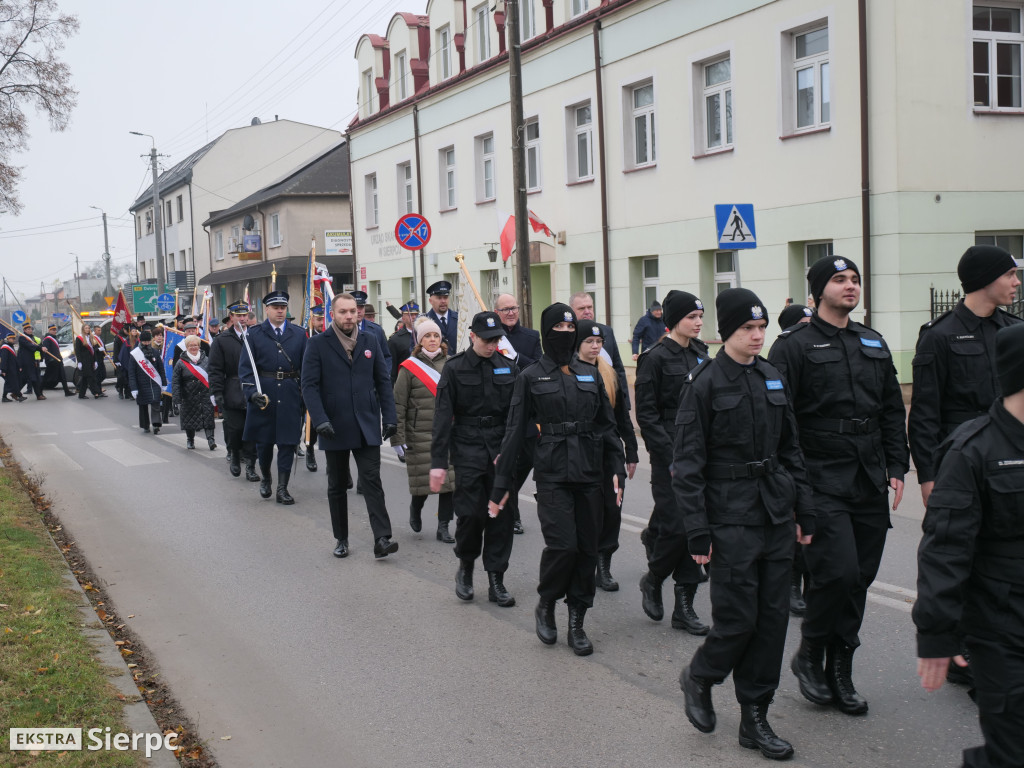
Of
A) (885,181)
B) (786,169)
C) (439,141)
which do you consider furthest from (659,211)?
(439,141)

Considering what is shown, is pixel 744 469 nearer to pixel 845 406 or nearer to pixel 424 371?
pixel 845 406

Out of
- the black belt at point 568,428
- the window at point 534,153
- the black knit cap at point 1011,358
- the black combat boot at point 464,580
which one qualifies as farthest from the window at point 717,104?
the black knit cap at point 1011,358

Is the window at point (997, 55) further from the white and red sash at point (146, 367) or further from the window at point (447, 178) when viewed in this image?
the window at point (447, 178)

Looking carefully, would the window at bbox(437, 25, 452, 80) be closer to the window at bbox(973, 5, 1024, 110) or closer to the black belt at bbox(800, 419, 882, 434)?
the window at bbox(973, 5, 1024, 110)

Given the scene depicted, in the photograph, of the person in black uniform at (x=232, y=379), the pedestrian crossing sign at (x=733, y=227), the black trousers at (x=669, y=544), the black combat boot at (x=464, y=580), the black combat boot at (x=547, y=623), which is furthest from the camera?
the pedestrian crossing sign at (x=733, y=227)

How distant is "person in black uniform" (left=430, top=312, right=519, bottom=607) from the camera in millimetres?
7164

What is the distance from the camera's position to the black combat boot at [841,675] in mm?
4949

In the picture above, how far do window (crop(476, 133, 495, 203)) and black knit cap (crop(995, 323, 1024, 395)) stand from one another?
2473 cm

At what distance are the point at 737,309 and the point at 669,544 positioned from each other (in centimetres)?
207

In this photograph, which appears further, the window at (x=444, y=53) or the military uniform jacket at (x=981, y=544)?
the window at (x=444, y=53)

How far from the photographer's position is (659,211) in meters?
20.8

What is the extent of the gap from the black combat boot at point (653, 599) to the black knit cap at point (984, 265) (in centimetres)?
255

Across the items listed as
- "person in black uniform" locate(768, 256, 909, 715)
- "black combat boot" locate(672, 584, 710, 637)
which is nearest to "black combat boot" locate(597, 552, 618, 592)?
"black combat boot" locate(672, 584, 710, 637)

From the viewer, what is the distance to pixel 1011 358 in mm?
3234
